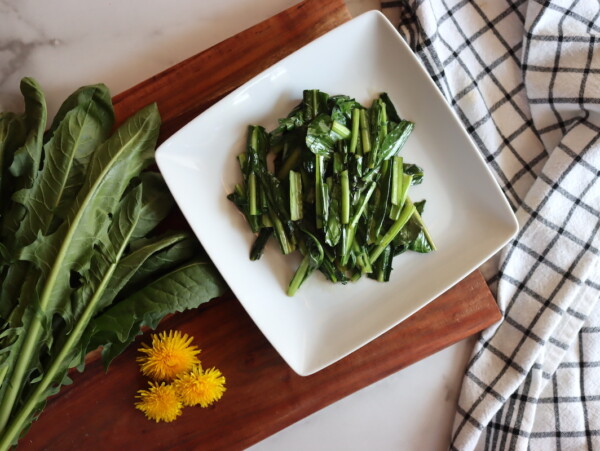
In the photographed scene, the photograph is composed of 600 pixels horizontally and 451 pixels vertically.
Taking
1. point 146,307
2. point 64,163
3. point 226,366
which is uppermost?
point 64,163

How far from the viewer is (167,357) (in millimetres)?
1403

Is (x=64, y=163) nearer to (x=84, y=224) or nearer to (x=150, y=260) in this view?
(x=84, y=224)

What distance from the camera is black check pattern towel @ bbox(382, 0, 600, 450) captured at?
1.56 meters

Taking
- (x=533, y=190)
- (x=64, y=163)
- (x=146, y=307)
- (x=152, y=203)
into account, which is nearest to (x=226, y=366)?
(x=146, y=307)

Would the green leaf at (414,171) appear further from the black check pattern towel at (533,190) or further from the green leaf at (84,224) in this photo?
the green leaf at (84,224)

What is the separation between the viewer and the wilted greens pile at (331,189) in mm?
1401

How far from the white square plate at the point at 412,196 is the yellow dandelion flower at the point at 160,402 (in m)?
0.28

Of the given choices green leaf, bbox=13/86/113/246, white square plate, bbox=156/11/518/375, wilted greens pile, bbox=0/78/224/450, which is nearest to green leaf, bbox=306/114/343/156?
white square plate, bbox=156/11/518/375

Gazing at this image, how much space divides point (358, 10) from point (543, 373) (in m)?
1.13

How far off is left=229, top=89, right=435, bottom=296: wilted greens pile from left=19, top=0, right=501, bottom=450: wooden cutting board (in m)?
0.19

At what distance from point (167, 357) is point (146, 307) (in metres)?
0.16

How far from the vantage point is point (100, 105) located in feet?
4.46

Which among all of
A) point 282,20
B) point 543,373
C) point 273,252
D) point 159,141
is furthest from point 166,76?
point 543,373

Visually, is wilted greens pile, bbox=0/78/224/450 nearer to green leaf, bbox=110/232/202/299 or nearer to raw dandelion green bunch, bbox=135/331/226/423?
green leaf, bbox=110/232/202/299
